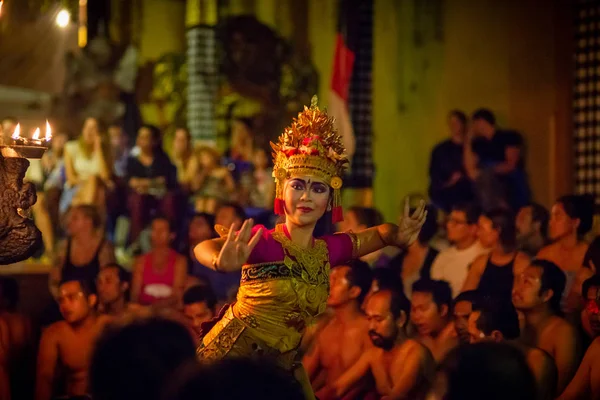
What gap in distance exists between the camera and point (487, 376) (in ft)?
12.9

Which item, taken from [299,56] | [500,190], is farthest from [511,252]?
[299,56]

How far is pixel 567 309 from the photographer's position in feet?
25.9

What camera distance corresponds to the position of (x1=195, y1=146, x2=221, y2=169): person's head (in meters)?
13.9

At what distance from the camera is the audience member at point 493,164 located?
1183 centimetres

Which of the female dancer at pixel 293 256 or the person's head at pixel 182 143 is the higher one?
the person's head at pixel 182 143

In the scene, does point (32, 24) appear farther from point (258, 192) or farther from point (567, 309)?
point (567, 309)

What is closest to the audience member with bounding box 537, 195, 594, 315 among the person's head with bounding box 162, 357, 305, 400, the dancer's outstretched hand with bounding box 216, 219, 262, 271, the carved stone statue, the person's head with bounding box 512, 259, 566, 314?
the person's head with bounding box 512, 259, 566, 314

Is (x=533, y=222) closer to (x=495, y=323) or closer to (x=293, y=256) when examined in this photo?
(x=495, y=323)

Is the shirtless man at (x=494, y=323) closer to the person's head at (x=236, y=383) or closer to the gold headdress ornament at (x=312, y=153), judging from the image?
the gold headdress ornament at (x=312, y=153)

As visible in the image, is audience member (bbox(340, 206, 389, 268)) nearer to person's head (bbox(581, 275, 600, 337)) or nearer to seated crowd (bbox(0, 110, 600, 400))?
seated crowd (bbox(0, 110, 600, 400))

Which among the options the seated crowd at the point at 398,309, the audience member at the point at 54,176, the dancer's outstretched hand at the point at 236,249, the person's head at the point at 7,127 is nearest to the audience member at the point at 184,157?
the audience member at the point at 54,176

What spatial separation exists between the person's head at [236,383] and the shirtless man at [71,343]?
4.86 metres

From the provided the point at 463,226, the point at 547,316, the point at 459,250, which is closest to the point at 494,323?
the point at 547,316

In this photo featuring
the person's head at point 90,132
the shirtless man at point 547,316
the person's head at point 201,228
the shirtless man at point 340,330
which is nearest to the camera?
the shirtless man at point 547,316
